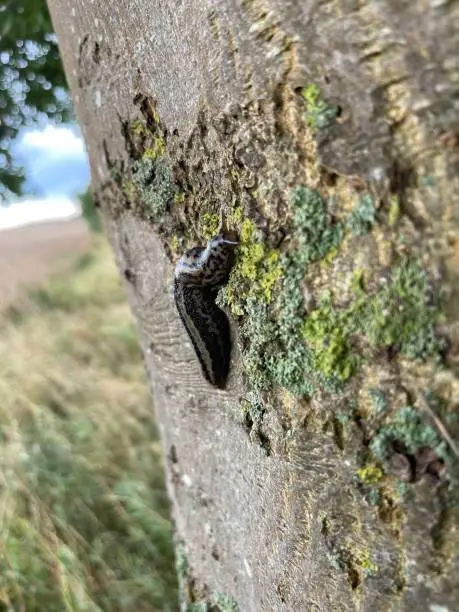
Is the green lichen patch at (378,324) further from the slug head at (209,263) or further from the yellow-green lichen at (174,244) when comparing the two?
the yellow-green lichen at (174,244)

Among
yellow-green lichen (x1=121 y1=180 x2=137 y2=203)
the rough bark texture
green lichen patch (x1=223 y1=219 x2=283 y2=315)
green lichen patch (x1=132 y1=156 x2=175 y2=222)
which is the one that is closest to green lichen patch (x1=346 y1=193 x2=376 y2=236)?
the rough bark texture

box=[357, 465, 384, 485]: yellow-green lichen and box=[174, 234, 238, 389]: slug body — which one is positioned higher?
box=[174, 234, 238, 389]: slug body

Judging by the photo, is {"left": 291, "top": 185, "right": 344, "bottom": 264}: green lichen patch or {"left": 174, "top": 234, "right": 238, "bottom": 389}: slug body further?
{"left": 174, "top": 234, "right": 238, "bottom": 389}: slug body

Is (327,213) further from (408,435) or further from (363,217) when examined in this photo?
(408,435)

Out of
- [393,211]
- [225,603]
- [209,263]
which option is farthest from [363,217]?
[225,603]

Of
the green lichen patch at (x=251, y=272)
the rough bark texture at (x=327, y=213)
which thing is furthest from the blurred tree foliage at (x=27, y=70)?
the green lichen patch at (x=251, y=272)

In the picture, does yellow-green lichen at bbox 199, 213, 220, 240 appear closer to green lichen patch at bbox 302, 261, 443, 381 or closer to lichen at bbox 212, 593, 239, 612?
green lichen patch at bbox 302, 261, 443, 381

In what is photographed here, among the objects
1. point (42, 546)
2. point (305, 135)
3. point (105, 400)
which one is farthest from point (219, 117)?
point (105, 400)
